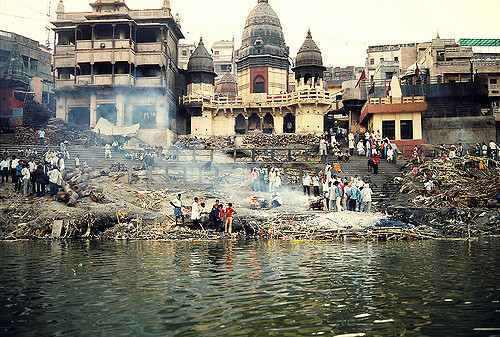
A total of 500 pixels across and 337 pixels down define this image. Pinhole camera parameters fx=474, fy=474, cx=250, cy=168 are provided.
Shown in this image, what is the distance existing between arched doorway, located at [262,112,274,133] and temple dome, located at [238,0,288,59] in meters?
6.66

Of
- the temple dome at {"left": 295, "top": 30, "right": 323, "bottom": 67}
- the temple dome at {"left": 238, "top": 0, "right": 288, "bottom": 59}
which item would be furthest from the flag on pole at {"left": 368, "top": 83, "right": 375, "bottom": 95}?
the temple dome at {"left": 238, "top": 0, "right": 288, "bottom": 59}

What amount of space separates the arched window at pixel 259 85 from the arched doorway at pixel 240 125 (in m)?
3.06

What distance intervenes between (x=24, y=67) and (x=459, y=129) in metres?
42.7

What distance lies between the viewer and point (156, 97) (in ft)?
142

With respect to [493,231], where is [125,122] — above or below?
above

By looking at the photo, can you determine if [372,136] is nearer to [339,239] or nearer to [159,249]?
[339,239]

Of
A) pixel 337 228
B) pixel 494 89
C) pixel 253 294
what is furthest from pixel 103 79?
pixel 494 89

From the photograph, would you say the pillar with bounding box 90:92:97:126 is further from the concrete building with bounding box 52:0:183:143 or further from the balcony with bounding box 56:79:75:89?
the balcony with bounding box 56:79:75:89

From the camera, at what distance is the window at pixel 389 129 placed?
39.7m

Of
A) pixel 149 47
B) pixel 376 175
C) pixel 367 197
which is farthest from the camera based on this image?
pixel 149 47

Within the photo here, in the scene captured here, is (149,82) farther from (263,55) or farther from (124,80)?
(263,55)

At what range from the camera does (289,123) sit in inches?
1892

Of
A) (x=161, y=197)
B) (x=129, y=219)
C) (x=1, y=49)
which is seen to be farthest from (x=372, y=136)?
(x=1, y=49)

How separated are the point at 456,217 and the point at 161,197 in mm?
13117
